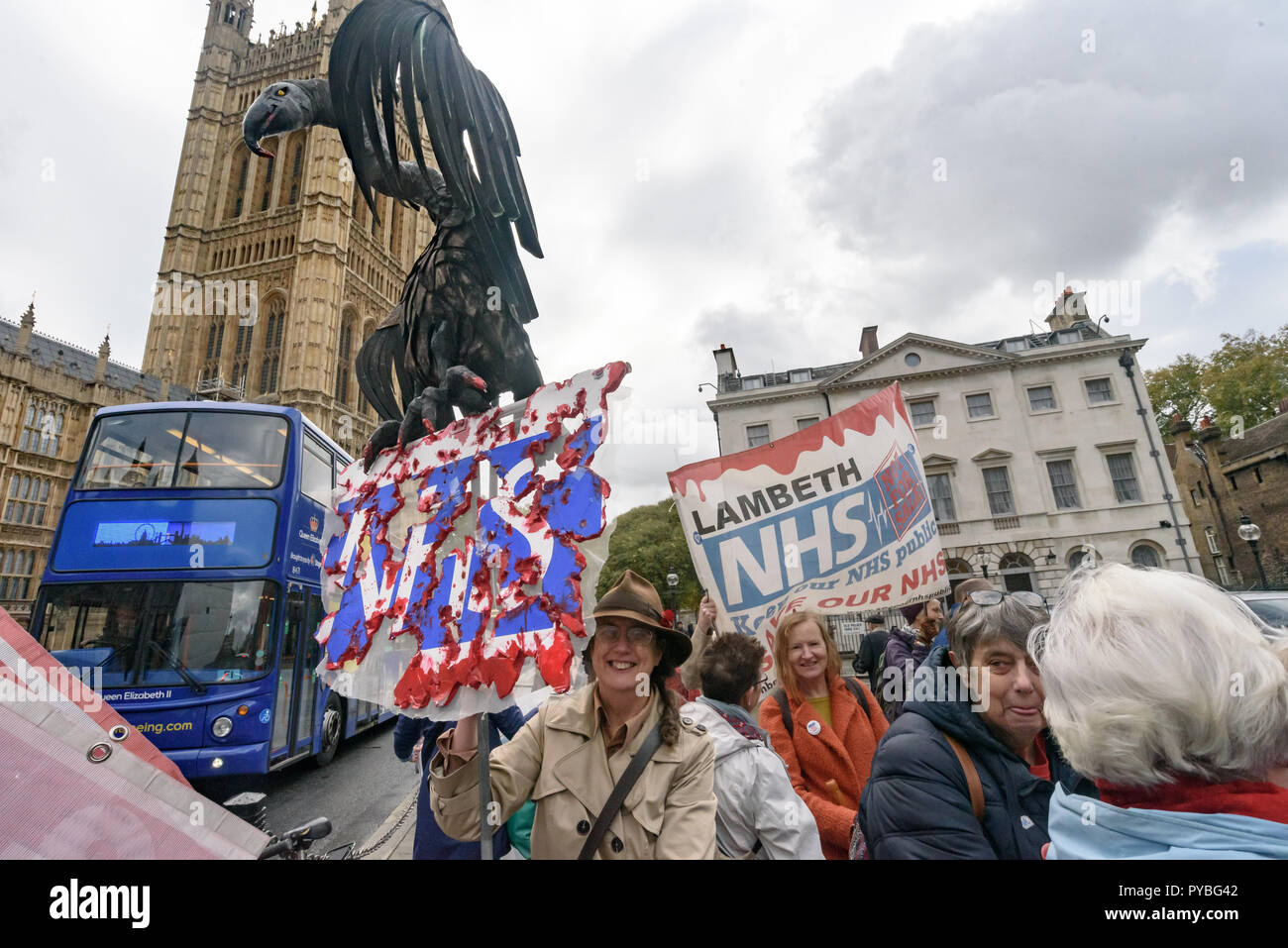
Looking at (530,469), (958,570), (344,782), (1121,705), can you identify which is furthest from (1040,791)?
(958,570)

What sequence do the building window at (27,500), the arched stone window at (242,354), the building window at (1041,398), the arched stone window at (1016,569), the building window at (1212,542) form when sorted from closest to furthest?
the arched stone window at (1016,569)
the building window at (1041,398)
the building window at (1212,542)
the building window at (27,500)
the arched stone window at (242,354)

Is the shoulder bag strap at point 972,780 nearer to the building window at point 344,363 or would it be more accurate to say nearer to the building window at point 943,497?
the building window at point 943,497

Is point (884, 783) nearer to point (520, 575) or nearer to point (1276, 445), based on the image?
point (520, 575)

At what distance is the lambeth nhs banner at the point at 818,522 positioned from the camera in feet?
11.7

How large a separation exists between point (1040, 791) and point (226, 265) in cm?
5974

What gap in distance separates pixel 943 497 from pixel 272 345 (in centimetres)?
4818

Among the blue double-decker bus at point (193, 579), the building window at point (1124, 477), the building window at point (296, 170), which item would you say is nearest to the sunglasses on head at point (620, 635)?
the blue double-decker bus at point (193, 579)

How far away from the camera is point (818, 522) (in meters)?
3.79

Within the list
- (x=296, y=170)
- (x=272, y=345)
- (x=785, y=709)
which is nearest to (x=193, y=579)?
(x=785, y=709)

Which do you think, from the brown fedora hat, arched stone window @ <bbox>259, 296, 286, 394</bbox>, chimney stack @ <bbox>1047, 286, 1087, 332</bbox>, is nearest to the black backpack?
the brown fedora hat

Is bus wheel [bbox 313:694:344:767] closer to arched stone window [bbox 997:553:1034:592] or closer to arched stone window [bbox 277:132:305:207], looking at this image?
arched stone window [bbox 997:553:1034:592]

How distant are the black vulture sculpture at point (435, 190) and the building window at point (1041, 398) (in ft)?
83.1

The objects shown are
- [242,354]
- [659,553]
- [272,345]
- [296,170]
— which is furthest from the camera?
[296,170]

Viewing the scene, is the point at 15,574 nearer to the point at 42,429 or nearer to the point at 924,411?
the point at 42,429
